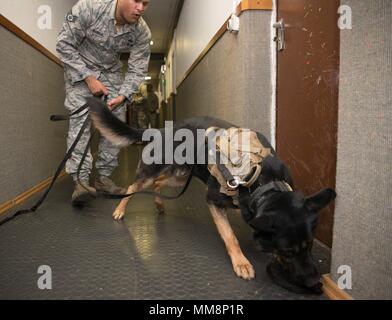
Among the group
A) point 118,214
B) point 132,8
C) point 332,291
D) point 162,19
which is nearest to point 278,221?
point 332,291

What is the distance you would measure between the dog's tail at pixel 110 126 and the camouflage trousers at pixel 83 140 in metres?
0.62

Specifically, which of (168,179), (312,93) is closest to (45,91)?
(168,179)

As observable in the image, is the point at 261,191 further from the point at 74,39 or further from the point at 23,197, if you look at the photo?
the point at 23,197

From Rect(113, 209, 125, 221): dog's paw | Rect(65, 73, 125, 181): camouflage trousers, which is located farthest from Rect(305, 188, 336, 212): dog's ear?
Rect(65, 73, 125, 181): camouflage trousers

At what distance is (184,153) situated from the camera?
192 centimetres

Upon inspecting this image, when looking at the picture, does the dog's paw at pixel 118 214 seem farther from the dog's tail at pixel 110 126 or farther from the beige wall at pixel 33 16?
the beige wall at pixel 33 16

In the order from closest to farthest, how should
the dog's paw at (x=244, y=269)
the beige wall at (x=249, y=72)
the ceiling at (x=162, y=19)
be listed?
the dog's paw at (x=244, y=269) → the beige wall at (x=249, y=72) → the ceiling at (x=162, y=19)

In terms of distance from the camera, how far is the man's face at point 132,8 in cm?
244

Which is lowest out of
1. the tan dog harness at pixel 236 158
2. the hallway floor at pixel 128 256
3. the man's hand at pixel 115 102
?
the hallway floor at pixel 128 256

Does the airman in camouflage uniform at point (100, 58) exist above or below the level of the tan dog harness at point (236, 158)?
above

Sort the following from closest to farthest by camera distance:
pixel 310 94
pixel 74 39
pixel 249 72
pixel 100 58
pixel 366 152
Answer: pixel 366 152
pixel 310 94
pixel 249 72
pixel 74 39
pixel 100 58

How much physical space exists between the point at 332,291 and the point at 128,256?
89 cm

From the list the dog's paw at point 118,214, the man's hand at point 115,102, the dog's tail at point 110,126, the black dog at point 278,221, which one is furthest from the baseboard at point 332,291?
the man's hand at point 115,102

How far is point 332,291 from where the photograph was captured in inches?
48.6
